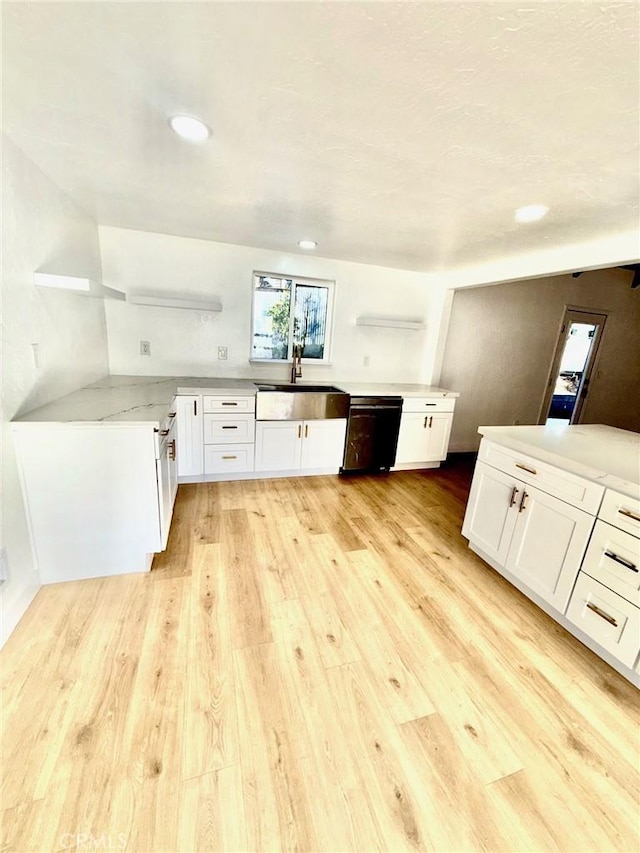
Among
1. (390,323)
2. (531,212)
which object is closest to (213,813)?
(531,212)

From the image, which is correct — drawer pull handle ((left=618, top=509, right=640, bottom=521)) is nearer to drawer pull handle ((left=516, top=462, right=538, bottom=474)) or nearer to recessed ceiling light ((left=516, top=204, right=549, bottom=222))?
drawer pull handle ((left=516, top=462, right=538, bottom=474))

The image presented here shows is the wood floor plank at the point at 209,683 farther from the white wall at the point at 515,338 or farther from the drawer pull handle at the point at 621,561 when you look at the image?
the white wall at the point at 515,338

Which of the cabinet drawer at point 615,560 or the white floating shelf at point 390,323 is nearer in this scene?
the cabinet drawer at point 615,560

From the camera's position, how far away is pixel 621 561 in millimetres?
1502

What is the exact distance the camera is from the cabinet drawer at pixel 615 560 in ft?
4.78

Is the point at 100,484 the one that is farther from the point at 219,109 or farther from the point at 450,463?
the point at 450,463

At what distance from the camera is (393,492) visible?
3.26 metres

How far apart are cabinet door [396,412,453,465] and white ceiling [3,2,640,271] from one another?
190 centimetres

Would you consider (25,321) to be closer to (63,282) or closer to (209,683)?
(63,282)

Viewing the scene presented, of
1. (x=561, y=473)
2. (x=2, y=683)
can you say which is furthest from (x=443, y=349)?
(x=2, y=683)

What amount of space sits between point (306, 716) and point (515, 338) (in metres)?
Answer: 4.48

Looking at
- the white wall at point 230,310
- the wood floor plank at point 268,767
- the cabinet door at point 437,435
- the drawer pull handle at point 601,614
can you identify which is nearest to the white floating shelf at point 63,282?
the white wall at point 230,310

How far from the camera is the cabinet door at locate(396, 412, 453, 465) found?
142 inches

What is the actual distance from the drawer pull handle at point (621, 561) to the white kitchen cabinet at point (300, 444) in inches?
86.2
